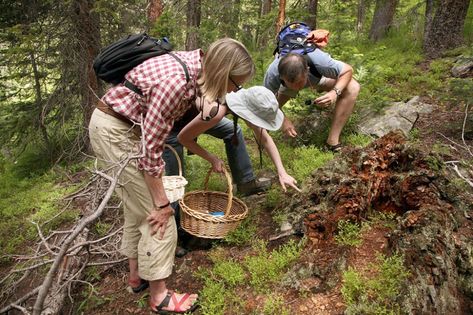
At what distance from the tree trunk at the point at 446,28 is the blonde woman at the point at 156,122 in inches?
253

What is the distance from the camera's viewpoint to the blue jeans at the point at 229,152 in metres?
3.90

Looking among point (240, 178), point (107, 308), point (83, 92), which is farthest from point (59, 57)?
point (107, 308)

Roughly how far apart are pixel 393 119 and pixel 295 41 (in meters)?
1.87

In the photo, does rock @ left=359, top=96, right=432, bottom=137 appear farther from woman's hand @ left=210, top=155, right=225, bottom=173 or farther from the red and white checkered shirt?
the red and white checkered shirt

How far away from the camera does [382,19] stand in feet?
34.6

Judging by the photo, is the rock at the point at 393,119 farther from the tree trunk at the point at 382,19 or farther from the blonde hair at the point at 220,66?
the tree trunk at the point at 382,19

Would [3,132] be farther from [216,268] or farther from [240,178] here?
[216,268]

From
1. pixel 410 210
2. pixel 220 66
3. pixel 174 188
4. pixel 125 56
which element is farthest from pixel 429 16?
pixel 125 56

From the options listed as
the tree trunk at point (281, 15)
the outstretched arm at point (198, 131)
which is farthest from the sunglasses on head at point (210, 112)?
the tree trunk at point (281, 15)

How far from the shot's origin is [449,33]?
760 centimetres

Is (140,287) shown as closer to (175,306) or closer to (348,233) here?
(175,306)

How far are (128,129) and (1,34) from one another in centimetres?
659

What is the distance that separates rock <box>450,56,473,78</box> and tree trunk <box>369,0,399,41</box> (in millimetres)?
3879

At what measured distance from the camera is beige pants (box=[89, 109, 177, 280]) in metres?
2.84
